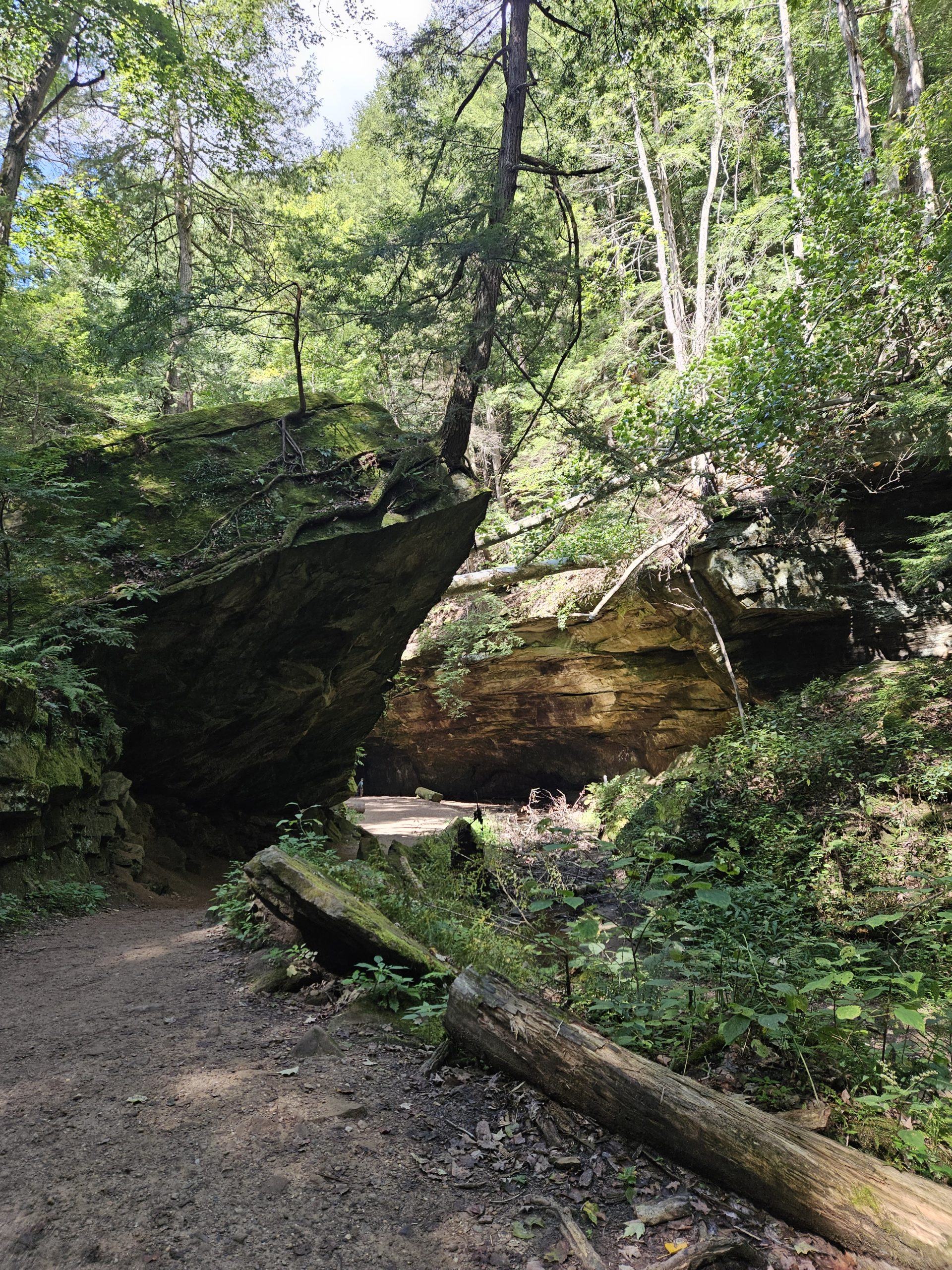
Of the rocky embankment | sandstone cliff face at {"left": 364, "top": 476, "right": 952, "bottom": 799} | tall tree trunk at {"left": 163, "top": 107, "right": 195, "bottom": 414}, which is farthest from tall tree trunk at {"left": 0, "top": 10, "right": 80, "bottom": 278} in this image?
sandstone cliff face at {"left": 364, "top": 476, "right": 952, "bottom": 799}

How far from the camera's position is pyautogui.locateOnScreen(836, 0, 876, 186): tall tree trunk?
10586 millimetres

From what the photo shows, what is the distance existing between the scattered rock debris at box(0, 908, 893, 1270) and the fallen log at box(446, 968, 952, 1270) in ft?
0.24

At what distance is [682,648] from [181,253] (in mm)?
13563

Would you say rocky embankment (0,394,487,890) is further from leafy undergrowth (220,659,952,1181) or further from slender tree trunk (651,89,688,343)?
slender tree trunk (651,89,688,343)

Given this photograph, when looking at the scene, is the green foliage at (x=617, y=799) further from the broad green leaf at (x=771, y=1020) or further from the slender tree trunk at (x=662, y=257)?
the broad green leaf at (x=771, y=1020)

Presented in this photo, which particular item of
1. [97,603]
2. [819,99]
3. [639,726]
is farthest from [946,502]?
[819,99]

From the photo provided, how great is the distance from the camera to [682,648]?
12703 mm

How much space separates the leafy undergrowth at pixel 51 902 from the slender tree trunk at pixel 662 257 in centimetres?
1243

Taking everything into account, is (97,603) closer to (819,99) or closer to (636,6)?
(636,6)

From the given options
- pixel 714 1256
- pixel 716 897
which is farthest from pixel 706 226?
pixel 714 1256

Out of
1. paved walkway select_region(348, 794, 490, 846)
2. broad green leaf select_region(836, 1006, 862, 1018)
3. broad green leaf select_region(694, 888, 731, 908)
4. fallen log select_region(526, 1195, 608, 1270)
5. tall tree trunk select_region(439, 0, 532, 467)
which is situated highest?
tall tree trunk select_region(439, 0, 532, 467)

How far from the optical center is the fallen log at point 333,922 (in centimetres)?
369

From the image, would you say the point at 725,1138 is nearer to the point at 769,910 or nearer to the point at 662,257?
the point at 769,910

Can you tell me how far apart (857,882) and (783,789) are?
1.80m
